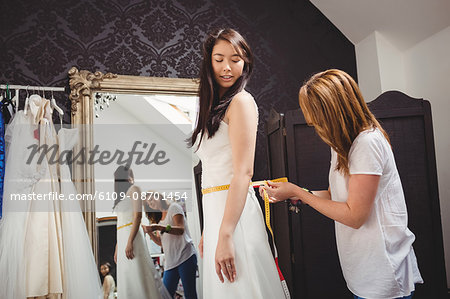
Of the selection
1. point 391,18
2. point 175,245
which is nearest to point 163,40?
point 175,245

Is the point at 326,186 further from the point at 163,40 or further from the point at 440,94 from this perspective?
the point at 163,40

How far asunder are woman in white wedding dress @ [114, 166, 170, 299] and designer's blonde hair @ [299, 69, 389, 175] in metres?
1.76

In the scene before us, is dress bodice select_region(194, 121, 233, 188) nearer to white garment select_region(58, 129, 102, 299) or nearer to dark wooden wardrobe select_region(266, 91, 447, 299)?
dark wooden wardrobe select_region(266, 91, 447, 299)

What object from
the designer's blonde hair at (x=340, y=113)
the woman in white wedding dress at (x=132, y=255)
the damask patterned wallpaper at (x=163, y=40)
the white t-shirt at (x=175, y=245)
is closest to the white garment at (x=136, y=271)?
the woman in white wedding dress at (x=132, y=255)

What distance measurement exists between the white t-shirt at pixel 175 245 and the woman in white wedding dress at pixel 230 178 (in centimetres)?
142

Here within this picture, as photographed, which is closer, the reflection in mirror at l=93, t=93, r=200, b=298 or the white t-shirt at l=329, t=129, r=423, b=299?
the white t-shirt at l=329, t=129, r=423, b=299

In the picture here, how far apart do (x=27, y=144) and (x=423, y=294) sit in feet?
8.03

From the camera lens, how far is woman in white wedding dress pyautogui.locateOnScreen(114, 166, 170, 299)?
2703 mm

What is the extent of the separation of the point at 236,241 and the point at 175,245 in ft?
5.22

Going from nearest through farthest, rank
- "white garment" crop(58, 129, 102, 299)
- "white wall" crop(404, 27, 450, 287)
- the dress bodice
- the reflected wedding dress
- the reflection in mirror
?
the dress bodice
the reflected wedding dress
"white garment" crop(58, 129, 102, 299)
the reflection in mirror
"white wall" crop(404, 27, 450, 287)

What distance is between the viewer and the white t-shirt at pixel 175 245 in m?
2.75

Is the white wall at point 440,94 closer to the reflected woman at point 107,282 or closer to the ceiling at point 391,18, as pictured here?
the ceiling at point 391,18

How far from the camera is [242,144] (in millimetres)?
1290

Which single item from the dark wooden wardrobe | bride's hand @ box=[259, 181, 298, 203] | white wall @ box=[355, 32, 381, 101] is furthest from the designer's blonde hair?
white wall @ box=[355, 32, 381, 101]
